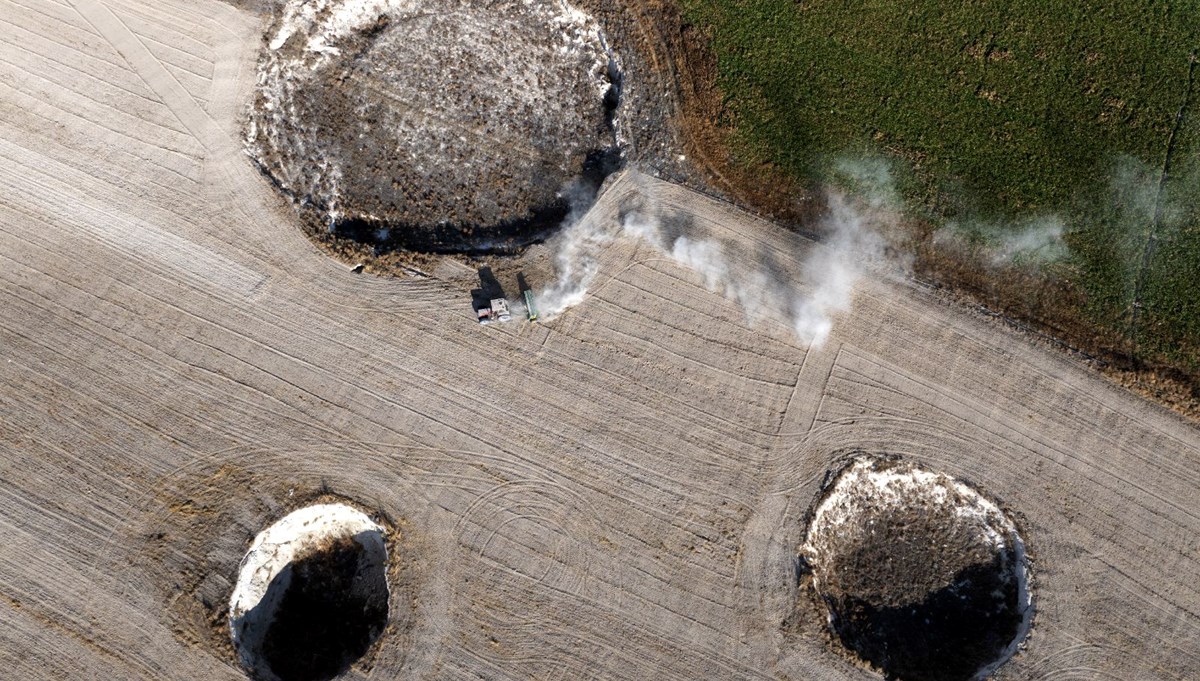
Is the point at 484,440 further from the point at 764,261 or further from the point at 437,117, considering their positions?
the point at 437,117

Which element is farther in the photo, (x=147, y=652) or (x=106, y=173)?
(x=106, y=173)

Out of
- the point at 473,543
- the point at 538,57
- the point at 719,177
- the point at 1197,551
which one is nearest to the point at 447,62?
the point at 538,57

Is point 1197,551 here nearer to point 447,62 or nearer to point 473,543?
point 473,543

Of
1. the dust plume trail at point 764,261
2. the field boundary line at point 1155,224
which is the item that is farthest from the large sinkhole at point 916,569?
the field boundary line at point 1155,224

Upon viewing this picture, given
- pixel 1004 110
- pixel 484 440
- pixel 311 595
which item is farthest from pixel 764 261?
pixel 311 595

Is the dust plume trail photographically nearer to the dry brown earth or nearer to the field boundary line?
the dry brown earth

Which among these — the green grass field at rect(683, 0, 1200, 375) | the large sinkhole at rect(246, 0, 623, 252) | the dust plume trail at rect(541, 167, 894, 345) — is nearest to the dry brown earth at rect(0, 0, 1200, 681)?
the dust plume trail at rect(541, 167, 894, 345)
